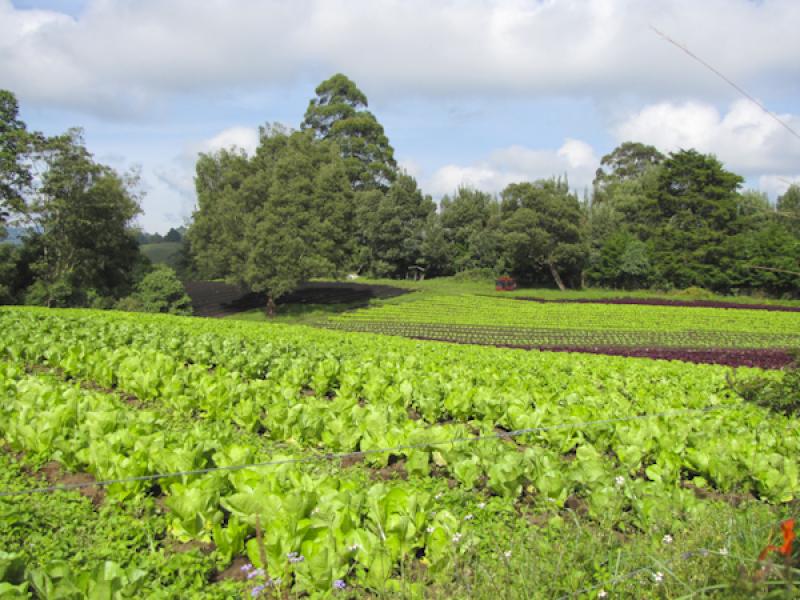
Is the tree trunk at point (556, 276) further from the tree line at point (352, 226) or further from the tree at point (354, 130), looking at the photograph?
the tree at point (354, 130)

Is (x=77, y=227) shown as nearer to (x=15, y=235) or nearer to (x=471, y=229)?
(x=15, y=235)

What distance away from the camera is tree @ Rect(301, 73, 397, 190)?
69875 mm

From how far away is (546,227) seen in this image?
47.2m

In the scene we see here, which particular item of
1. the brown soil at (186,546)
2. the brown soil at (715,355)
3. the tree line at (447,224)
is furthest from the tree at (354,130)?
the brown soil at (186,546)

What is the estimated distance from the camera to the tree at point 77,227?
30750mm

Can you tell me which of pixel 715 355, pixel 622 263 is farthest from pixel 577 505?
pixel 622 263

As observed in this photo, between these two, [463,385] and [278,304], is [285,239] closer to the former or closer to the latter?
[278,304]

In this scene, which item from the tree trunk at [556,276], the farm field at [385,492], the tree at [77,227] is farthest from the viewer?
the tree trunk at [556,276]

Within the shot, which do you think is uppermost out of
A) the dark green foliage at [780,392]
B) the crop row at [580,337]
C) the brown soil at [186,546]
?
the dark green foliage at [780,392]

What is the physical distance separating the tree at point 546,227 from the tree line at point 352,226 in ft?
0.39

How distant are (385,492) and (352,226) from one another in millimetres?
33502

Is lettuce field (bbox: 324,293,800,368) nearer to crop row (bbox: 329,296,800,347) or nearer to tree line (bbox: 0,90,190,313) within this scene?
crop row (bbox: 329,296,800,347)

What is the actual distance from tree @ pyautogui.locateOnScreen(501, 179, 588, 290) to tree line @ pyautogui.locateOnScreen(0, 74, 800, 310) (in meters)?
0.12

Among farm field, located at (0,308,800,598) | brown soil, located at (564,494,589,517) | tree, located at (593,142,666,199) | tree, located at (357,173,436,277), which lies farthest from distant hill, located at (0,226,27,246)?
tree, located at (593,142,666,199)
